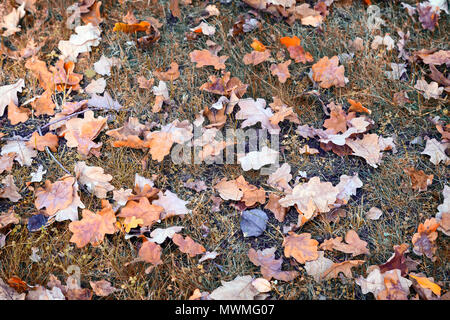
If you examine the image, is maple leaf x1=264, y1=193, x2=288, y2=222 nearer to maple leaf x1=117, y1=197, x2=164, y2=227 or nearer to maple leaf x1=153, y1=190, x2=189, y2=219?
maple leaf x1=153, y1=190, x2=189, y2=219

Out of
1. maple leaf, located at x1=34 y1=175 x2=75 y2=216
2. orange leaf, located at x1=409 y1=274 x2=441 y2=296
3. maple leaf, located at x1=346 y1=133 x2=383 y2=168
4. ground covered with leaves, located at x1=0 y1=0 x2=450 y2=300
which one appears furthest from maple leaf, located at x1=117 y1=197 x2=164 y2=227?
orange leaf, located at x1=409 y1=274 x2=441 y2=296

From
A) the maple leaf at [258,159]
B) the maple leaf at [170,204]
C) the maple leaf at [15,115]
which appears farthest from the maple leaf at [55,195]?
the maple leaf at [258,159]

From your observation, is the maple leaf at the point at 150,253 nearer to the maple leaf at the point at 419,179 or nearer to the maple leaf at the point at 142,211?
the maple leaf at the point at 142,211

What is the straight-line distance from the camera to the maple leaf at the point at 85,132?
8.13 feet

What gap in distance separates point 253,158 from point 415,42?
169cm

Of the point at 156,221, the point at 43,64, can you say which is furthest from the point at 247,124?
the point at 43,64

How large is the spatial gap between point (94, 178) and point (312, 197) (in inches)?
48.9

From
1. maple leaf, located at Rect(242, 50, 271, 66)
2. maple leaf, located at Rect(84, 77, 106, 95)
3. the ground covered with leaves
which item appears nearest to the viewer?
the ground covered with leaves

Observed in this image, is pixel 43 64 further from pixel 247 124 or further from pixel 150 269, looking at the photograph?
pixel 150 269

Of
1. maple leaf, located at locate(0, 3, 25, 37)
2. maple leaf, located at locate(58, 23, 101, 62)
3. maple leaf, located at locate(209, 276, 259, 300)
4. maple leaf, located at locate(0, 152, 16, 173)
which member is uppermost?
maple leaf, located at locate(0, 3, 25, 37)

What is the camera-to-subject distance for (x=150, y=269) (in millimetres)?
2027

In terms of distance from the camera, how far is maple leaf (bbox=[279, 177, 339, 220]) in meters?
2.23

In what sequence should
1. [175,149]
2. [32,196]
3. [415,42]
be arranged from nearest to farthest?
[32,196]
[175,149]
[415,42]
